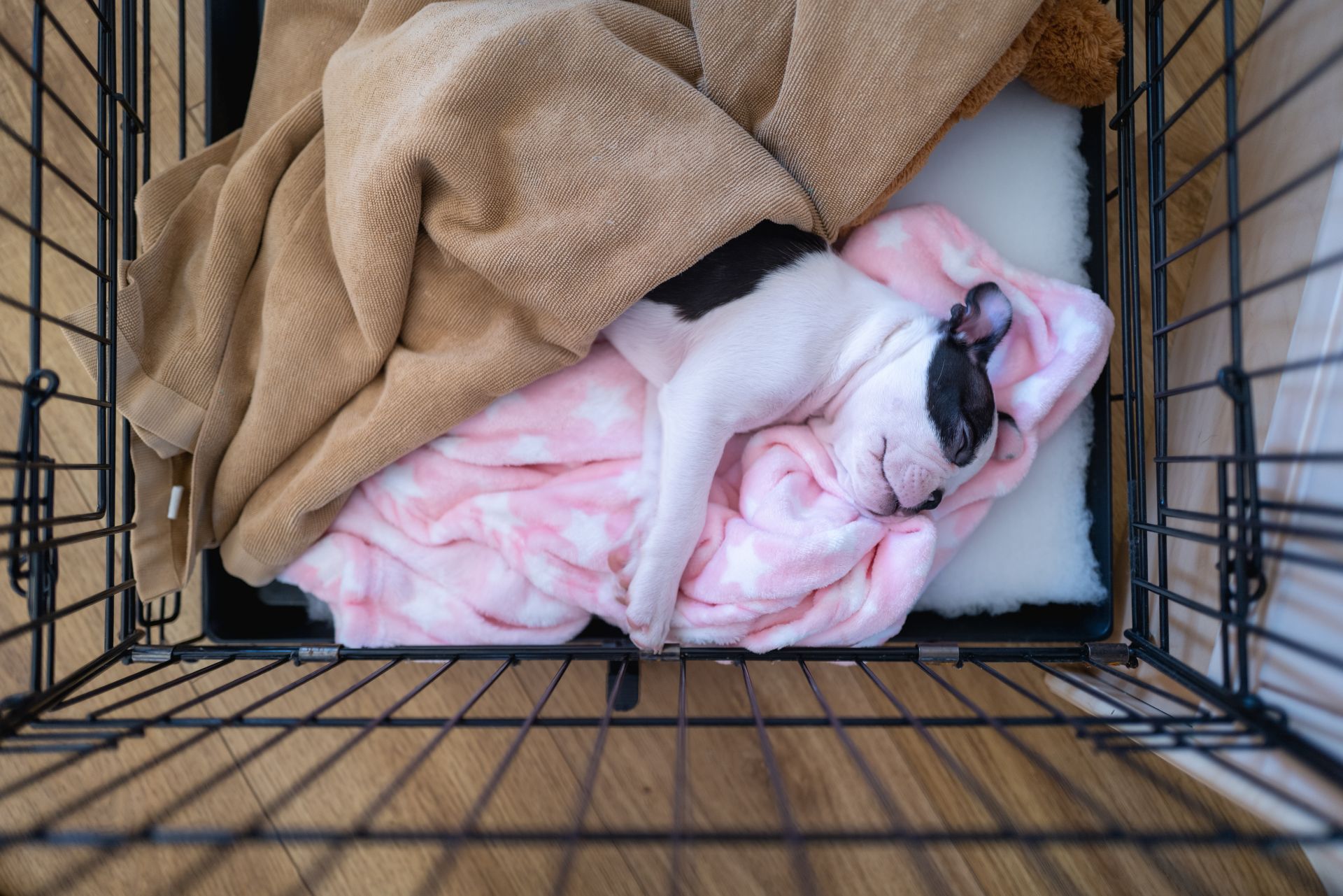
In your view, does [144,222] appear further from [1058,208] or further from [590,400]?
[1058,208]

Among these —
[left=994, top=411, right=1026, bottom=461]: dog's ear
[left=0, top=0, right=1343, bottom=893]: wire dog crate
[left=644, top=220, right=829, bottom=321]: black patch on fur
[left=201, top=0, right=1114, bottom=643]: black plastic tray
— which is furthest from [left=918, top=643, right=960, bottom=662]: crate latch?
[left=644, top=220, right=829, bottom=321]: black patch on fur

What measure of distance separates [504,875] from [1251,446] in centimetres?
127

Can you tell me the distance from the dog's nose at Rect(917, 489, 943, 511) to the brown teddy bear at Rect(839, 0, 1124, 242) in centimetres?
43

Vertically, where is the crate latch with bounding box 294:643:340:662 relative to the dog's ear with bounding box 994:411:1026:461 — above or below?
below

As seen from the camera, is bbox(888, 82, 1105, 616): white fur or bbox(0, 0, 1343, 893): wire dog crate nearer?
bbox(0, 0, 1343, 893): wire dog crate

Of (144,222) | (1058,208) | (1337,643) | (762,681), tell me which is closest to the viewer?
(1337,643)

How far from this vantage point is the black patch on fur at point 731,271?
117cm

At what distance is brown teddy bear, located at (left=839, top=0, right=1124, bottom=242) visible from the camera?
115 cm

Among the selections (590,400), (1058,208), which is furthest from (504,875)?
(1058,208)

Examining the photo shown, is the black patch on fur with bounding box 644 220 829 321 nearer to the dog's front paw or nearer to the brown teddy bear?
the brown teddy bear

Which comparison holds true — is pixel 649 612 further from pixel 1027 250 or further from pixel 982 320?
pixel 1027 250

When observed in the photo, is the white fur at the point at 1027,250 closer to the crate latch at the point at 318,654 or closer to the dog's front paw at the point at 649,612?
the dog's front paw at the point at 649,612

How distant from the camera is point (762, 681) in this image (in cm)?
147

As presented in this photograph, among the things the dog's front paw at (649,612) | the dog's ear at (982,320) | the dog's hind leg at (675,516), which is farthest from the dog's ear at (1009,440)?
the dog's front paw at (649,612)
